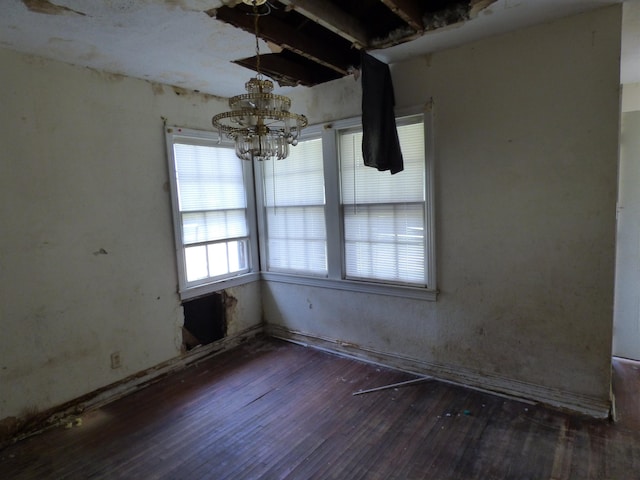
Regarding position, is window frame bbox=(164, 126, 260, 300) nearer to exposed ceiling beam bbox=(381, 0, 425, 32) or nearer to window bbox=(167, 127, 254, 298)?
window bbox=(167, 127, 254, 298)

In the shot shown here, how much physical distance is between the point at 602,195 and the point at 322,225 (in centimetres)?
224

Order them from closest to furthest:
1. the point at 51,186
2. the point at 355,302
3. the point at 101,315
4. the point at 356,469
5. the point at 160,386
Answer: the point at 356,469, the point at 51,186, the point at 101,315, the point at 160,386, the point at 355,302

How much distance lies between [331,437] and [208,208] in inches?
94.0

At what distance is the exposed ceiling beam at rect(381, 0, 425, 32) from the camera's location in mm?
2170

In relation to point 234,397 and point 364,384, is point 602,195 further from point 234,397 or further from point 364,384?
point 234,397

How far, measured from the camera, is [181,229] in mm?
3506

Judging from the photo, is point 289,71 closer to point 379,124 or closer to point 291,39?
point 291,39

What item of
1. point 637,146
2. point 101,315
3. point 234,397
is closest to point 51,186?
point 101,315

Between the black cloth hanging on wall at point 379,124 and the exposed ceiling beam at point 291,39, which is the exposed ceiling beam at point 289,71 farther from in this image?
the black cloth hanging on wall at point 379,124

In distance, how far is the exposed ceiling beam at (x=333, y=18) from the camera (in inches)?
85.3

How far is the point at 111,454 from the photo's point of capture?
7.88 feet

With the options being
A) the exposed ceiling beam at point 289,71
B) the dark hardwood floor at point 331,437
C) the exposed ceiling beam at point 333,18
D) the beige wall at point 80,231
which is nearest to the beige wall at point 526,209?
the dark hardwood floor at point 331,437

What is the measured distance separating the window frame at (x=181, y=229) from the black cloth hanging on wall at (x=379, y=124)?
123cm

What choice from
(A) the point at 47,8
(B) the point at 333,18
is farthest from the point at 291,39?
(A) the point at 47,8
